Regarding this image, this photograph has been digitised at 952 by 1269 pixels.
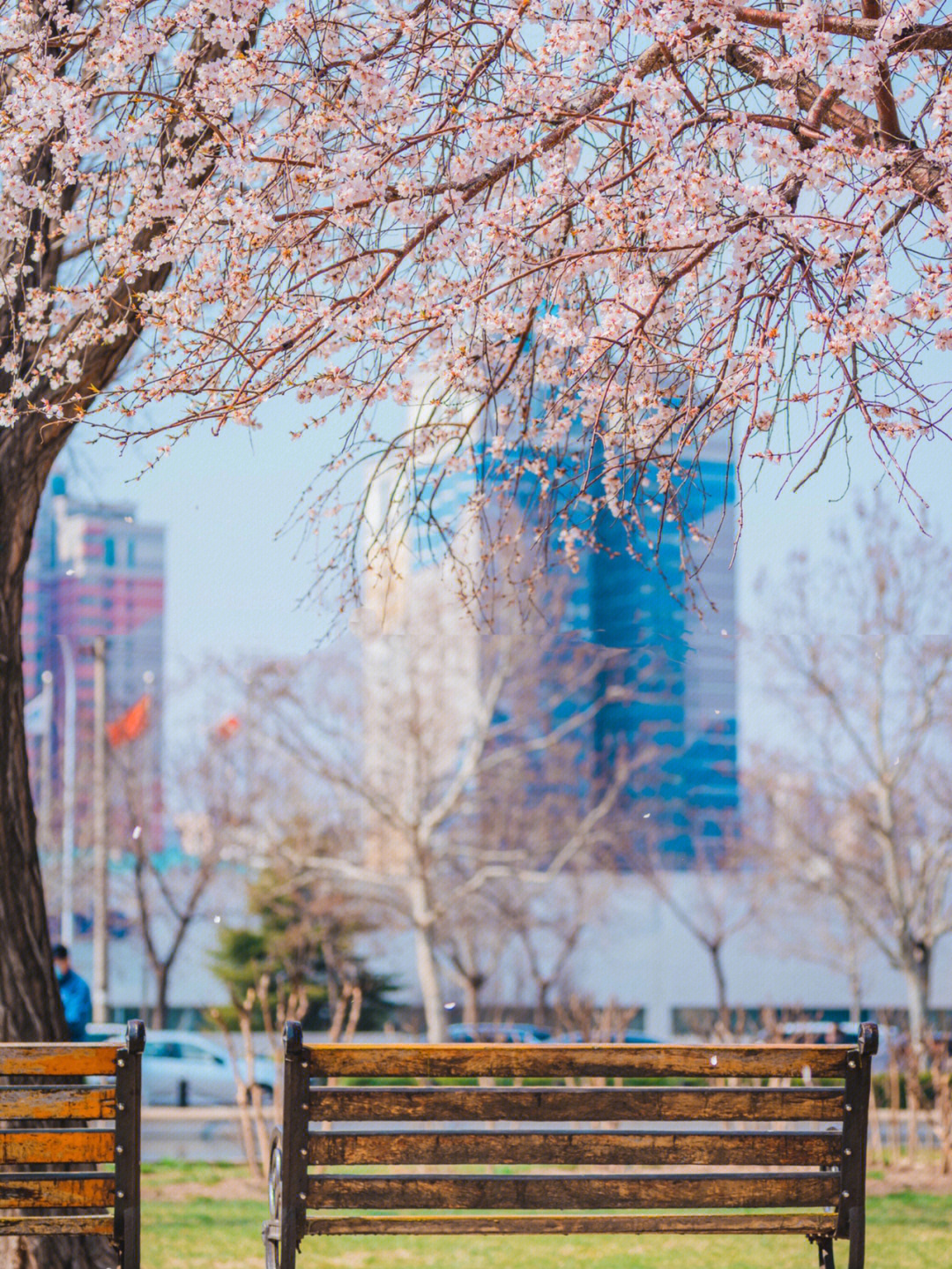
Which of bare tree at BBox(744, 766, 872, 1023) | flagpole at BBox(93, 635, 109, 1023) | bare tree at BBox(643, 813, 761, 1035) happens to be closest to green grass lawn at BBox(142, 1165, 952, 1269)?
flagpole at BBox(93, 635, 109, 1023)

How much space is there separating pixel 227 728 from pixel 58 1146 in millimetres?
20940

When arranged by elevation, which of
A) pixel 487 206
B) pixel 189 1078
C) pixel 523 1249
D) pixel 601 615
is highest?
pixel 487 206

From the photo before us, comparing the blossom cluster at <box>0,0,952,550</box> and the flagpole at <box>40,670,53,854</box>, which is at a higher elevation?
the blossom cluster at <box>0,0,952,550</box>

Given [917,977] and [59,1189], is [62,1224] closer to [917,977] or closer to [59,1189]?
[59,1189]

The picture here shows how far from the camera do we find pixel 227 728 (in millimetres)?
24484

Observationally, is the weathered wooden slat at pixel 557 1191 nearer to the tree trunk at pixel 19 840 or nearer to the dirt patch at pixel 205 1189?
the tree trunk at pixel 19 840

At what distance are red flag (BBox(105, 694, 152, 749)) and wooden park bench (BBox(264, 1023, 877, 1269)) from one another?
23047mm

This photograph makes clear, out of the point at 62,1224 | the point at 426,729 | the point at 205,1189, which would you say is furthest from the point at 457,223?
the point at 426,729

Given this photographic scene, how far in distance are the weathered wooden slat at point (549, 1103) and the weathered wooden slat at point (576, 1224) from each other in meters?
0.28

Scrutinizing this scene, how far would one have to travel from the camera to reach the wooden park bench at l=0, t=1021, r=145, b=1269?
3.71 metres

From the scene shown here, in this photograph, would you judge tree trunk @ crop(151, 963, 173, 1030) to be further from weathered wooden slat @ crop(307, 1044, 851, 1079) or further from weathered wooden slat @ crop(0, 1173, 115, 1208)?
weathered wooden slat @ crop(307, 1044, 851, 1079)

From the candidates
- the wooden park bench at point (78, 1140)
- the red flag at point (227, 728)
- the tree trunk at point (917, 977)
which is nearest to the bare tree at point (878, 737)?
the tree trunk at point (917, 977)

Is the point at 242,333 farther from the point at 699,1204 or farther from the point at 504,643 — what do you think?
the point at 504,643

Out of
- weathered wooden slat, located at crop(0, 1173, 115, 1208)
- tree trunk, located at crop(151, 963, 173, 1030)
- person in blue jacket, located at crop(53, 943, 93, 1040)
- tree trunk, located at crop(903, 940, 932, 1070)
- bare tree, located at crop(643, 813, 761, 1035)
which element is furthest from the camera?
bare tree, located at crop(643, 813, 761, 1035)
